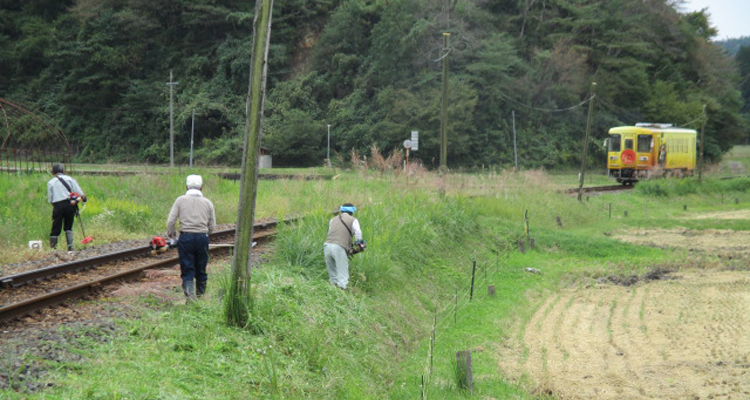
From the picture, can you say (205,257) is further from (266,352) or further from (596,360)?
(596,360)

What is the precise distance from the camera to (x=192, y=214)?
8.88 m

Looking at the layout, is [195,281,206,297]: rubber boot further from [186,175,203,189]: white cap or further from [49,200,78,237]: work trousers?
[49,200,78,237]: work trousers

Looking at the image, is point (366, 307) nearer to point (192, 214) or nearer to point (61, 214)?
point (192, 214)

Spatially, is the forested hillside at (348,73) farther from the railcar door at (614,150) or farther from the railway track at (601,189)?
the railway track at (601,189)

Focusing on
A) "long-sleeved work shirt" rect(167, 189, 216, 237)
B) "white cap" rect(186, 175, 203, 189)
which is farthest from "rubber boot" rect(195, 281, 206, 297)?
"white cap" rect(186, 175, 203, 189)

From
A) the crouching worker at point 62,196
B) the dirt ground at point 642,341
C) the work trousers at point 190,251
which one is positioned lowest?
the dirt ground at point 642,341

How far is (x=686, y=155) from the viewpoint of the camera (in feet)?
152

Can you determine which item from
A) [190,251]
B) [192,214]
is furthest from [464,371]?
[192,214]

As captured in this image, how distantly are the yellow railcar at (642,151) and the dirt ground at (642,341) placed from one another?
993 inches

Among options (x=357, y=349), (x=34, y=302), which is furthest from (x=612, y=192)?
(x=34, y=302)

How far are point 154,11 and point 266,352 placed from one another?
55.0 meters

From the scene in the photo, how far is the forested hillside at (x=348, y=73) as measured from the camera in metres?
49.7

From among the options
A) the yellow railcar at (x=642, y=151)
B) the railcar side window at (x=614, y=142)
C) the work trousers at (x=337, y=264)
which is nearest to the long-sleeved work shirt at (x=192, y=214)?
the work trousers at (x=337, y=264)

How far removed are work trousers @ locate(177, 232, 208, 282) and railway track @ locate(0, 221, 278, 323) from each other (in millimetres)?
1675
